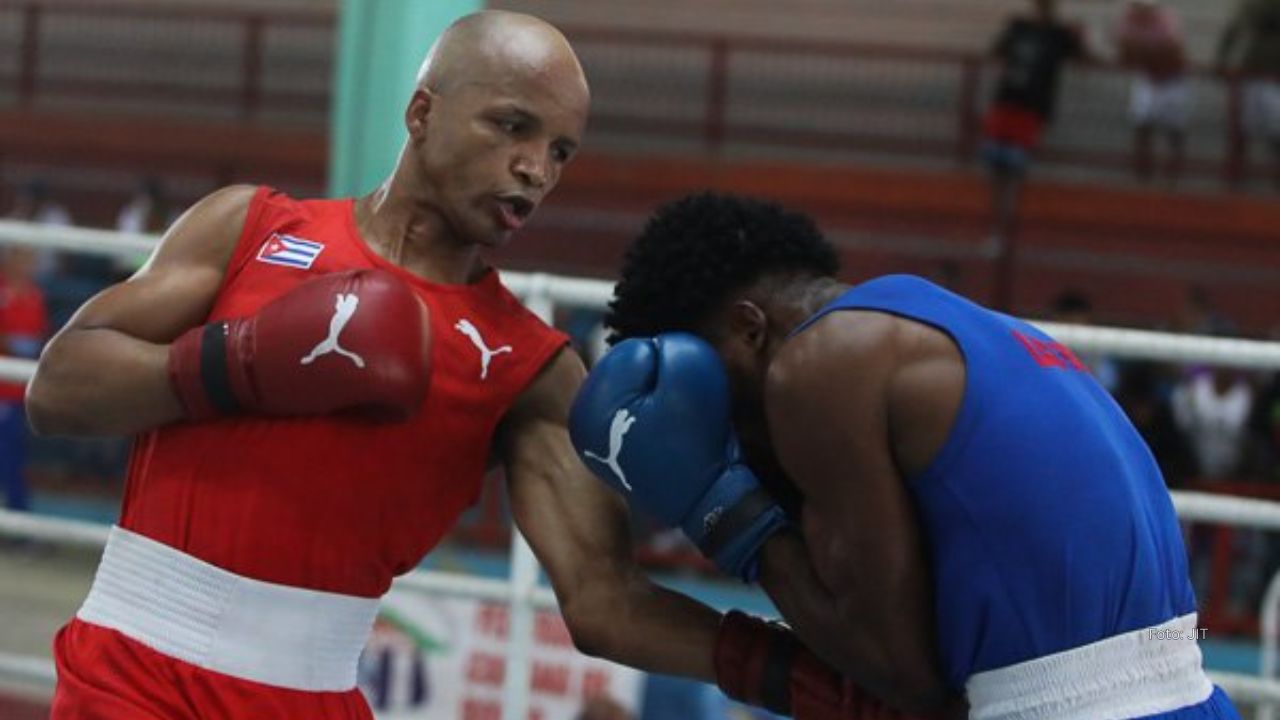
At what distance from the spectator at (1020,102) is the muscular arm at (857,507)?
893cm

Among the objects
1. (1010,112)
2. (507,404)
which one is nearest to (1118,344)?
(507,404)

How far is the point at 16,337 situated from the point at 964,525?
6767 millimetres

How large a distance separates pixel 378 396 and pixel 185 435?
0.35m

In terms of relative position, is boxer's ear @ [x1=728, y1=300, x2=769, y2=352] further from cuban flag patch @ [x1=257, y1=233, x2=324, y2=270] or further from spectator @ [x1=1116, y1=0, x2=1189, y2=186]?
spectator @ [x1=1116, y1=0, x2=1189, y2=186]

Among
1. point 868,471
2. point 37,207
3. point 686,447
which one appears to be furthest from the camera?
point 37,207

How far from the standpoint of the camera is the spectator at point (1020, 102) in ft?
37.3

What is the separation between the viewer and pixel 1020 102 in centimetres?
1138

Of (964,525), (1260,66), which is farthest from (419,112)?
(1260,66)

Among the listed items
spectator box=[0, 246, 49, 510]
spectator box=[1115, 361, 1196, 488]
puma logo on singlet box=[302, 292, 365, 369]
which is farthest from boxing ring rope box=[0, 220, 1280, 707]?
spectator box=[0, 246, 49, 510]

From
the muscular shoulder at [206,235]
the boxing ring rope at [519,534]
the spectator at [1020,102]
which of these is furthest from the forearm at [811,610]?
the spectator at [1020,102]

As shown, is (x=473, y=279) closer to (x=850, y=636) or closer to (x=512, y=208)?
(x=512, y=208)

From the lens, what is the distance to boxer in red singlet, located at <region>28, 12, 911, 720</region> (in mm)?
2738

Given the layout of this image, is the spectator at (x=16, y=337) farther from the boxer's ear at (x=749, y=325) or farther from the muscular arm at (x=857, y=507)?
the muscular arm at (x=857, y=507)

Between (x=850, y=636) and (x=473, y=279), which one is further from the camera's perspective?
(x=473, y=279)
